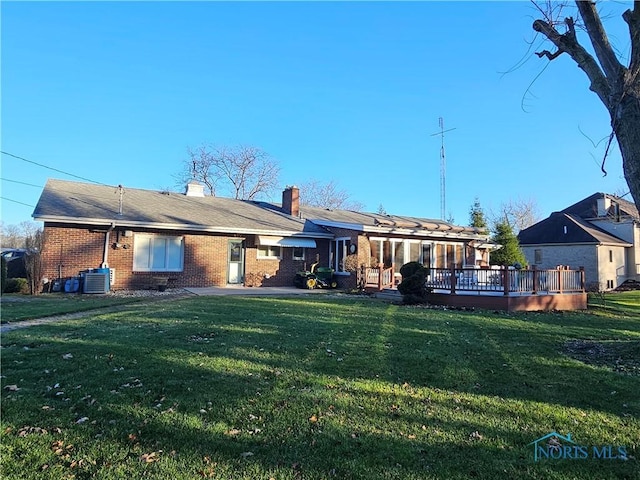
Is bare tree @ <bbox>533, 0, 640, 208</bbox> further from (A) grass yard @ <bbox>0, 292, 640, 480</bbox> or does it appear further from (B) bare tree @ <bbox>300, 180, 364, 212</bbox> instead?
(B) bare tree @ <bbox>300, 180, 364, 212</bbox>

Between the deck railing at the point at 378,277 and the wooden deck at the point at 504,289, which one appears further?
the deck railing at the point at 378,277

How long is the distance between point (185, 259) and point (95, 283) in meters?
3.83

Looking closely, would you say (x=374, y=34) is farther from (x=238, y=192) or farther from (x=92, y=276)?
(x=238, y=192)

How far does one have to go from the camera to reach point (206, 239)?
18.5 metres

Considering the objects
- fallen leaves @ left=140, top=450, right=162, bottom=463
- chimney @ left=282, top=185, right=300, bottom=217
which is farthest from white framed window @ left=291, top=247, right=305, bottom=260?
fallen leaves @ left=140, top=450, right=162, bottom=463

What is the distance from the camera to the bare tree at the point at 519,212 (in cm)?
4878

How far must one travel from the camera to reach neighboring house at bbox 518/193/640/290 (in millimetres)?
29688

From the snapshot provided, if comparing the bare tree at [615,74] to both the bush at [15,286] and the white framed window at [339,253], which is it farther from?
the bush at [15,286]

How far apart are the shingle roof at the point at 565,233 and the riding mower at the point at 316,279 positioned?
2113 cm

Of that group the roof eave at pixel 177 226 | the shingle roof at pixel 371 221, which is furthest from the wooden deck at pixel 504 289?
the roof eave at pixel 177 226

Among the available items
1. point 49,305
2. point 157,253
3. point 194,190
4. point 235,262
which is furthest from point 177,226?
point 194,190

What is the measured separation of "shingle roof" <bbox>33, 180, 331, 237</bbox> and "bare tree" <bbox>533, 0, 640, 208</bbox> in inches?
578

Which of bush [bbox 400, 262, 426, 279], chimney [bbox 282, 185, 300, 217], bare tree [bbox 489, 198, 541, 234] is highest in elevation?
→ bare tree [bbox 489, 198, 541, 234]

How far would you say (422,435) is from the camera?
11.9 ft
